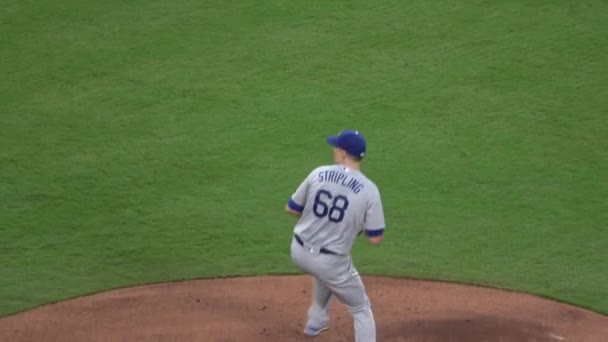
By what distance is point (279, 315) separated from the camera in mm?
7719

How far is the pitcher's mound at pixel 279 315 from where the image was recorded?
7.40 meters

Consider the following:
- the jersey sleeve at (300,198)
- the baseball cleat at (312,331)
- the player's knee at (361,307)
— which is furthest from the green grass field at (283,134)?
the jersey sleeve at (300,198)

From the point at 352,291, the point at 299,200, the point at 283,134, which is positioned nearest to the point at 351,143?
the point at 299,200

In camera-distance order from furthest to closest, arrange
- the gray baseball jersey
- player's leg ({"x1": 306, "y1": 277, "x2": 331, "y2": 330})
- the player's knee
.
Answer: player's leg ({"x1": 306, "y1": 277, "x2": 331, "y2": 330}) < the player's knee < the gray baseball jersey

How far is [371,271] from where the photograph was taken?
853 cm

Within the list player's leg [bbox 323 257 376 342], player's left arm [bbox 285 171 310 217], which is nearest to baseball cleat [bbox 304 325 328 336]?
player's leg [bbox 323 257 376 342]

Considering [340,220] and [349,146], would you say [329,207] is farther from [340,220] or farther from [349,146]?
[349,146]

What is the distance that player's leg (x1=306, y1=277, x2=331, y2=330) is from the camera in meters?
7.17

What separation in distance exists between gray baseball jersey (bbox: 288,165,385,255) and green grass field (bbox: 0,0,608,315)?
1.82m

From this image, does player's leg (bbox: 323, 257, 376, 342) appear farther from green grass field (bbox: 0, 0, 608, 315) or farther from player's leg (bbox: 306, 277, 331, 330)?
green grass field (bbox: 0, 0, 608, 315)

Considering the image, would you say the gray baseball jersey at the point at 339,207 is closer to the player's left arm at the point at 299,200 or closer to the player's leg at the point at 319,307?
the player's left arm at the point at 299,200

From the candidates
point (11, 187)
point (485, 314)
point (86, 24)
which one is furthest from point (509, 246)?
point (86, 24)

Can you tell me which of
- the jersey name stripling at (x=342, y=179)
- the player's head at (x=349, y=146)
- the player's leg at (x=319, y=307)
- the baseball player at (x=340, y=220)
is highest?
the player's head at (x=349, y=146)

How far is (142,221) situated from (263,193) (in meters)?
1.18
